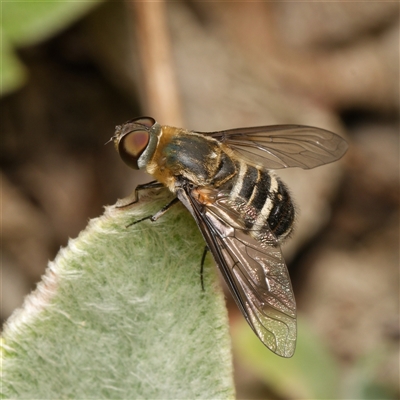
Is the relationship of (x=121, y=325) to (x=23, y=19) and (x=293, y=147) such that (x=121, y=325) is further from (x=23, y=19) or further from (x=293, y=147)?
(x=23, y=19)

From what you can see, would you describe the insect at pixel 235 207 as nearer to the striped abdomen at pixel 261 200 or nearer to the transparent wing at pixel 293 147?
the striped abdomen at pixel 261 200

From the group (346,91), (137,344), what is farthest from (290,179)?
(137,344)

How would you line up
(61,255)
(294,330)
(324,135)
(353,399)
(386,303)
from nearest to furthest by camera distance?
(61,255) < (294,330) < (324,135) < (353,399) < (386,303)

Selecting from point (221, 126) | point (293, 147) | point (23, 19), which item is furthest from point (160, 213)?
point (221, 126)

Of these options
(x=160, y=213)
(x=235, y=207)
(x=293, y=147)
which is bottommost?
(x=160, y=213)

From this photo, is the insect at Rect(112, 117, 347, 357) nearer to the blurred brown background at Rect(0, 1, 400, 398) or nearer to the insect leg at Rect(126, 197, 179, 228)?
the insect leg at Rect(126, 197, 179, 228)

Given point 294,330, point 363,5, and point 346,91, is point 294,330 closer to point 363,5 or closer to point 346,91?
point 346,91

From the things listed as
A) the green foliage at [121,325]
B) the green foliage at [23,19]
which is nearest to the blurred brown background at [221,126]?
the green foliage at [23,19]

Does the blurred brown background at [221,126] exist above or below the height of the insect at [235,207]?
above
